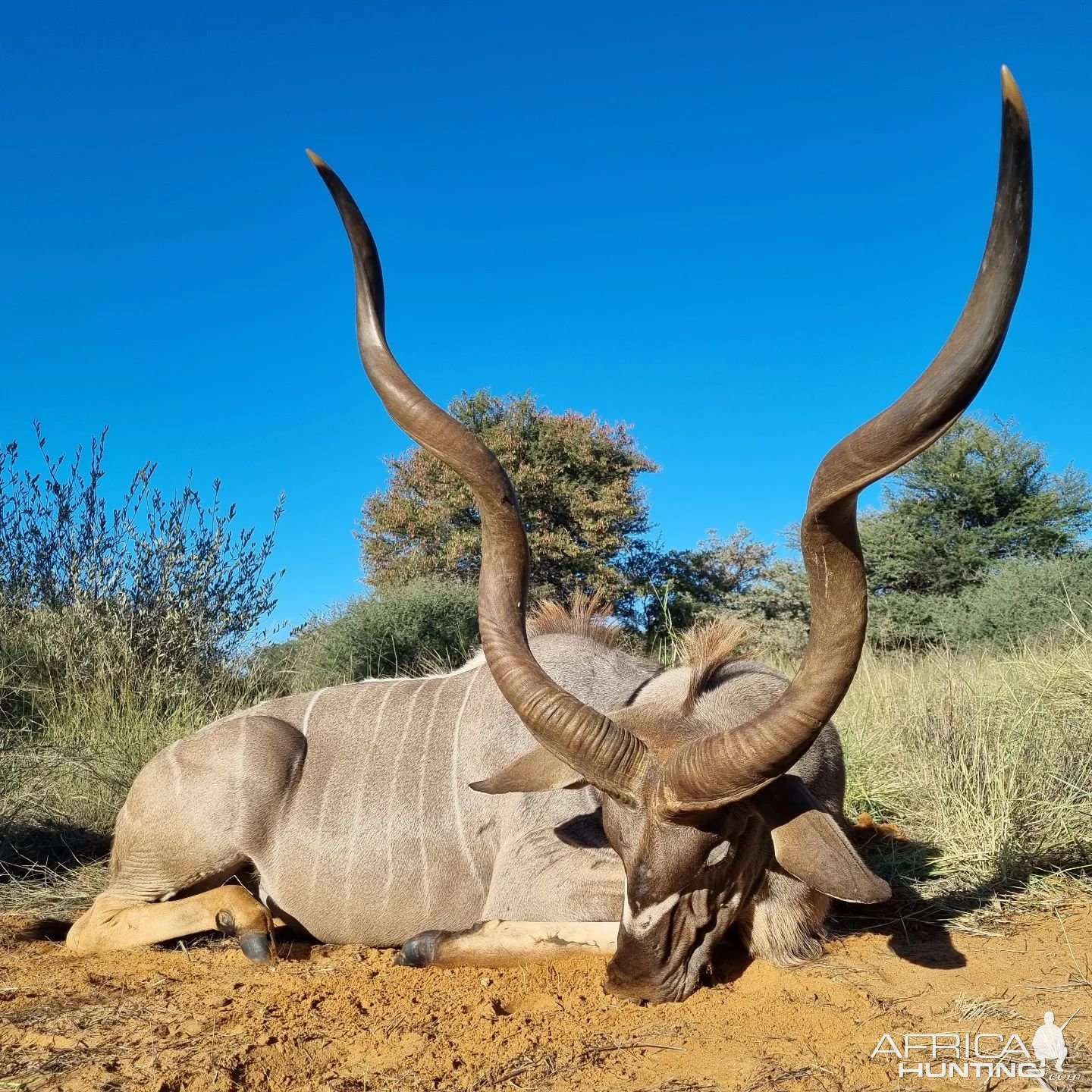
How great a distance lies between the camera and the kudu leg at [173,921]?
3.59 m

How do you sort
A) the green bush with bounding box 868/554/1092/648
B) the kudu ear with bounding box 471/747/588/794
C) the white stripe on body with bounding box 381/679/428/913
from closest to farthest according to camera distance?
1. the kudu ear with bounding box 471/747/588/794
2. the white stripe on body with bounding box 381/679/428/913
3. the green bush with bounding box 868/554/1092/648

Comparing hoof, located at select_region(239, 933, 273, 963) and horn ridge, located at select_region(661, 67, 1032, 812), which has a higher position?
horn ridge, located at select_region(661, 67, 1032, 812)

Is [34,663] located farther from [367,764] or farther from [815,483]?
[815,483]

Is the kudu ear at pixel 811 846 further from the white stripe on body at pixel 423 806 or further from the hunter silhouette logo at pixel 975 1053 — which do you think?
the white stripe on body at pixel 423 806

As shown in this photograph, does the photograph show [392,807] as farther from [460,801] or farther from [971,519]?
[971,519]

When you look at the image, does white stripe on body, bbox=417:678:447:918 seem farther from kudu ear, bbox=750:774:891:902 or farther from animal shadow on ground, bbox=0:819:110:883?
animal shadow on ground, bbox=0:819:110:883

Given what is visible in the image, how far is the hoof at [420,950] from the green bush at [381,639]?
586 cm

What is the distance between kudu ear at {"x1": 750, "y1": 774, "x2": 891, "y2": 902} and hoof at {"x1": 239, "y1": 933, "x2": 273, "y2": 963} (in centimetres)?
181

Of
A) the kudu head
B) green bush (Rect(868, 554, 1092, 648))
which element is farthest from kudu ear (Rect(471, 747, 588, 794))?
green bush (Rect(868, 554, 1092, 648))

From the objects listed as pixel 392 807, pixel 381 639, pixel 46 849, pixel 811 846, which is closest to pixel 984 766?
pixel 811 846

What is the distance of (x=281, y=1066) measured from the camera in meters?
2.43

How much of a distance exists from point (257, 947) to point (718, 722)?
1.78 meters

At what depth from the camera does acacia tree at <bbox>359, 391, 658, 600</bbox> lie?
17516 mm

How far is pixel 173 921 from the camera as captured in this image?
3611mm
